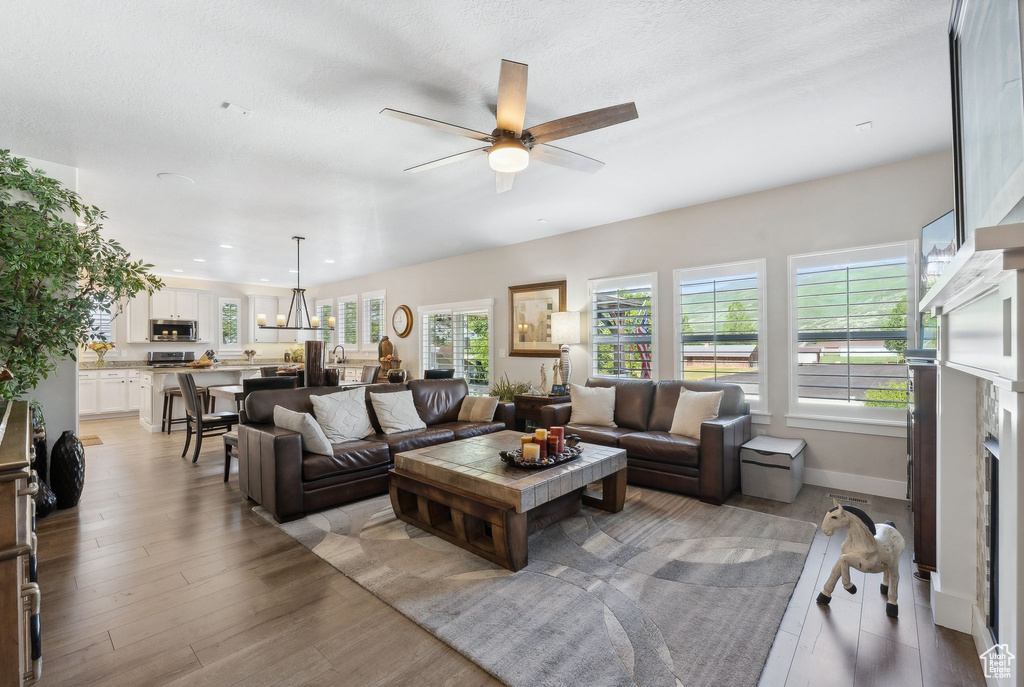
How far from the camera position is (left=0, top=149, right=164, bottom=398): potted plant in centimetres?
293

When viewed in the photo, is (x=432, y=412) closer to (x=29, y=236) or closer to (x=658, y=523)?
(x=658, y=523)

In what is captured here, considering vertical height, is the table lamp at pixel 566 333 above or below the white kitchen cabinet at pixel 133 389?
above

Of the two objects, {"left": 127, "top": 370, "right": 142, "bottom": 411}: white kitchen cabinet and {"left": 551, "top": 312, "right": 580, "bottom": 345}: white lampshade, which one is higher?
{"left": 551, "top": 312, "right": 580, "bottom": 345}: white lampshade

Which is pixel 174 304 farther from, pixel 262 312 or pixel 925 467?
pixel 925 467

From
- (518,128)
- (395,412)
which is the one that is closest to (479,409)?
(395,412)

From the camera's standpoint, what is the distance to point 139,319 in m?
8.88

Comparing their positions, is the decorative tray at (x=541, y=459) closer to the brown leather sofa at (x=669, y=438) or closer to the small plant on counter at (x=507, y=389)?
the brown leather sofa at (x=669, y=438)

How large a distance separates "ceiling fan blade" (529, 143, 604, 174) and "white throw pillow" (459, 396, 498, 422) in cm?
281

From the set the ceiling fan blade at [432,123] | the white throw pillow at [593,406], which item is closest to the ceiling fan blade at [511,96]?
the ceiling fan blade at [432,123]

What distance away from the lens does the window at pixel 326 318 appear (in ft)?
34.1

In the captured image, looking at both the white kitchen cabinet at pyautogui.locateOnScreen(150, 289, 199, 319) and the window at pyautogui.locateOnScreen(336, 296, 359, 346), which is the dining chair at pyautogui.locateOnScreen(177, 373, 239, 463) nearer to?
the window at pyautogui.locateOnScreen(336, 296, 359, 346)

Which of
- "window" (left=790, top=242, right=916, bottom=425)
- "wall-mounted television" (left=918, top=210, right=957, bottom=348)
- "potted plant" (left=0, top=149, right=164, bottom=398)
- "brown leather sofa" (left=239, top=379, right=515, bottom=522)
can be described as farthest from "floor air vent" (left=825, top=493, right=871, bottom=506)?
"potted plant" (left=0, top=149, right=164, bottom=398)

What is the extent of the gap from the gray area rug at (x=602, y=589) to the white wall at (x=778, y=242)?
1280 mm

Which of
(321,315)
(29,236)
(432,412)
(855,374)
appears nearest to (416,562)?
(432,412)
